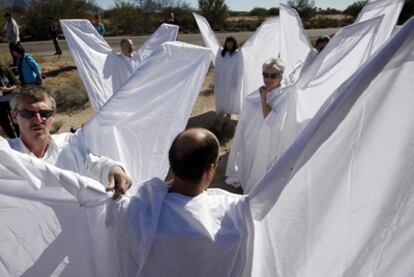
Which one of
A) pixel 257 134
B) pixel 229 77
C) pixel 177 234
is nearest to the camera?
pixel 177 234

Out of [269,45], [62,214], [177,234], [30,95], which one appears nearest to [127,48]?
[269,45]

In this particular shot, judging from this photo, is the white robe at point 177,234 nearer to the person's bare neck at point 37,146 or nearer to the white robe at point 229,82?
the person's bare neck at point 37,146

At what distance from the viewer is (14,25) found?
1307 cm

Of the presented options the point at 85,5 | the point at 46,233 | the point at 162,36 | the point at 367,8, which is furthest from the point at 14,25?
the point at 85,5

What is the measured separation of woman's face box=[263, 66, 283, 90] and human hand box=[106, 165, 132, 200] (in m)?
2.71

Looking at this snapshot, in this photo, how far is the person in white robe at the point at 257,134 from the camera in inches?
165

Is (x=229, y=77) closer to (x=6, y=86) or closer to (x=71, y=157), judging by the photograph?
(x=6, y=86)

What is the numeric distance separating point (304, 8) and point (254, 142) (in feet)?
138

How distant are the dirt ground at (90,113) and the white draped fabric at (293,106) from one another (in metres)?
0.77

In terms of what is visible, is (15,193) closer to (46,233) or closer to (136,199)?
(46,233)

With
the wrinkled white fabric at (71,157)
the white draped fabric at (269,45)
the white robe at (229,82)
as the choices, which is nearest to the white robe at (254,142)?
the white draped fabric at (269,45)

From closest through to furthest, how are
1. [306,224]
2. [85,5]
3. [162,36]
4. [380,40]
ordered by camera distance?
[306,224] < [380,40] < [162,36] < [85,5]

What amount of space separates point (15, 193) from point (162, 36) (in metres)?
5.65

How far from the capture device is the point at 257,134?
15.2 feet
